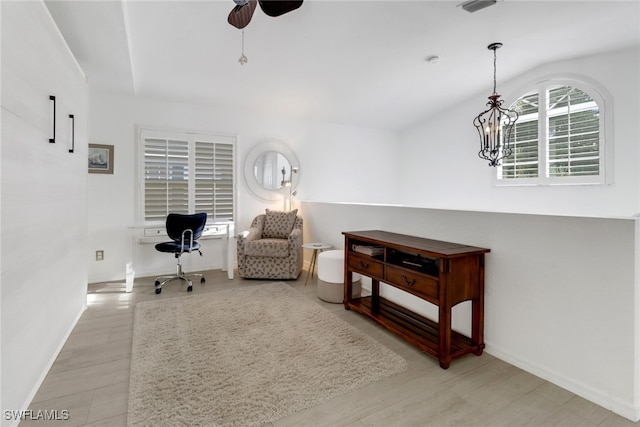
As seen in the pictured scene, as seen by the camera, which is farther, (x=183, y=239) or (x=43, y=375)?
(x=183, y=239)

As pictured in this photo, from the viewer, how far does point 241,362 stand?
2.09 metres

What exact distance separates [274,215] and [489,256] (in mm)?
3074

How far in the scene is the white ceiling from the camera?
2.76m

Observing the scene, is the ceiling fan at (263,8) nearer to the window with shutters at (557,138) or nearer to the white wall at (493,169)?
the white wall at (493,169)

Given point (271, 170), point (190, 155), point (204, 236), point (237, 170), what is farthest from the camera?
point (271, 170)

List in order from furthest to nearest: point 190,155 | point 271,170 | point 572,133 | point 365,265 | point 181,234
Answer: point 271,170 → point 190,155 → point 572,133 → point 181,234 → point 365,265

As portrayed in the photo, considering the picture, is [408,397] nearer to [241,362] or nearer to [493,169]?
[241,362]

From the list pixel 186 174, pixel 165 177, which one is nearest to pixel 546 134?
pixel 186 174

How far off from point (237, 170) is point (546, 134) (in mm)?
4555

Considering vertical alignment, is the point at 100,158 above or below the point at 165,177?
above

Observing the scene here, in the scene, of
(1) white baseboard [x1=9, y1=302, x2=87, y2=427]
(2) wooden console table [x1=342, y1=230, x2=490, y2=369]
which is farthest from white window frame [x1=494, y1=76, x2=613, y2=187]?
(1) white baseboard [x1=9, y1=302, x2=87, y2=427]

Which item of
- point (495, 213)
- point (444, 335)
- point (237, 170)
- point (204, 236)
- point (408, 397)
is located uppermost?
point (237, 170)

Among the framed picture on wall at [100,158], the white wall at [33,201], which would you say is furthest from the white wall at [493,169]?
the framed picture on wall at [100,158]

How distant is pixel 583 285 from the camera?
1779mm
